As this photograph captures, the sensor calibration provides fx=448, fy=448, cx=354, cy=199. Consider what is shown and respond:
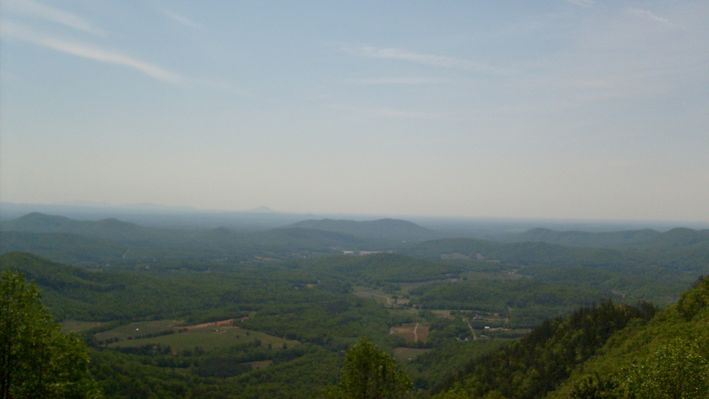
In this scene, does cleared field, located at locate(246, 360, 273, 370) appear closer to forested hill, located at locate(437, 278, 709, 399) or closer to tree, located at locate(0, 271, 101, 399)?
forested hill, located at locate(437, 278, 709, 399)

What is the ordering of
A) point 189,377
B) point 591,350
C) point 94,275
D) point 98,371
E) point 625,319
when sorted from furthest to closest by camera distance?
1. point 94,275
2. point 189,377
3. point 98,371
4. point 625,319
5. point 591,350

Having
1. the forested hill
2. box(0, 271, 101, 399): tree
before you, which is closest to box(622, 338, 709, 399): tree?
the forested hill

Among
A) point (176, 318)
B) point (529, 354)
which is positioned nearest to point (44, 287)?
point (176, 318)

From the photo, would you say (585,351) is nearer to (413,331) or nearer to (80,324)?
(413,331)

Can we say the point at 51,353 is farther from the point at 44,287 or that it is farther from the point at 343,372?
the point at 44,287

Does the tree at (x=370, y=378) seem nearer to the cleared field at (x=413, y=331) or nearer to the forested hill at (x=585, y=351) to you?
the forested hill at (x=585, y=351)
